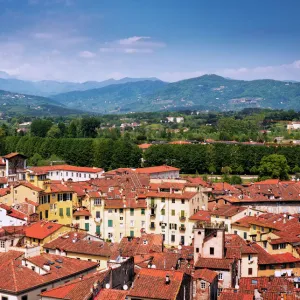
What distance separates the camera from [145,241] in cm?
4781

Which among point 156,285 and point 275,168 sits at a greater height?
point 156,285

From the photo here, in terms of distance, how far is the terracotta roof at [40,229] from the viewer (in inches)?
1853

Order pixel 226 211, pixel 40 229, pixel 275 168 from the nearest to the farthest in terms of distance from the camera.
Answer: pixel 40 229
pixel 226 211
pixel 275 168

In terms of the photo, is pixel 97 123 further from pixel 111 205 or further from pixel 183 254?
pixel 183 254

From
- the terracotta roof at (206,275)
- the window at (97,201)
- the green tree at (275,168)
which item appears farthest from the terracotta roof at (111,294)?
the green tree at (275,168)

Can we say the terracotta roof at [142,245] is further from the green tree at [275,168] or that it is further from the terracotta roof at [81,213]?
the green tree at [275,168]

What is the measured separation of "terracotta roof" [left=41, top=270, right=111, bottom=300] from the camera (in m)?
29.5

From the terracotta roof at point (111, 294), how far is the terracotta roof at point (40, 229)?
17.5 metres

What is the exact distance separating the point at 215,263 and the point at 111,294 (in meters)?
12.7

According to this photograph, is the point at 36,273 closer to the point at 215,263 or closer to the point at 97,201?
the point at 215,263

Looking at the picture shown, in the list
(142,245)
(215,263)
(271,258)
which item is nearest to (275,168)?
(271,258)

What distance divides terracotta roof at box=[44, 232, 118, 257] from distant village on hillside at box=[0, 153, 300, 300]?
0.28 feet

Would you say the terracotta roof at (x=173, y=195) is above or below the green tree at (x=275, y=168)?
above

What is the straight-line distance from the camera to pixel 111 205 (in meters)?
60.3
